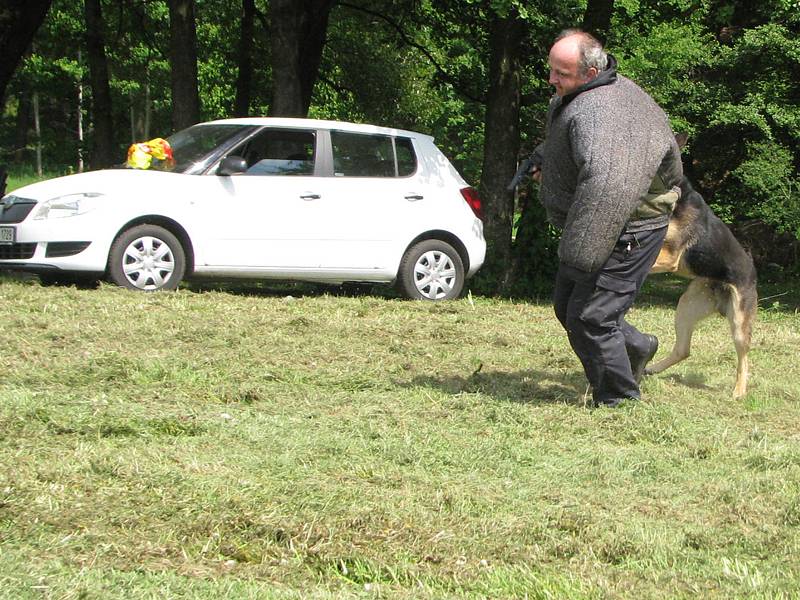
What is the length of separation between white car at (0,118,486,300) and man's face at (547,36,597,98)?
577 cm

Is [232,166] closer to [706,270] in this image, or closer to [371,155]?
[371,155]

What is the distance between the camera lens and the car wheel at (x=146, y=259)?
36.1 ft

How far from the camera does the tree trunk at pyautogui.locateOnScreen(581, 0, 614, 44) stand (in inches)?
542

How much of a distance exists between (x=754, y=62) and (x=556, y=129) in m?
9.74

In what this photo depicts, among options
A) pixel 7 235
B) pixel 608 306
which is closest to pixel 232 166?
pixel 7 235

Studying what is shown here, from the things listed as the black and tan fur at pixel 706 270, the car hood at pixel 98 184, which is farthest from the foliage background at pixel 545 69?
the black and tan fur at pixel 706 270

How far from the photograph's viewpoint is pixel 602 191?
591 centimetres

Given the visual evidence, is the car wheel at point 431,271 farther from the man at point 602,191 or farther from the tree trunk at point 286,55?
the man at point 602,191

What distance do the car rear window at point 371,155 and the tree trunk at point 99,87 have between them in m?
9.45

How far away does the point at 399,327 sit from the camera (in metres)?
9.62

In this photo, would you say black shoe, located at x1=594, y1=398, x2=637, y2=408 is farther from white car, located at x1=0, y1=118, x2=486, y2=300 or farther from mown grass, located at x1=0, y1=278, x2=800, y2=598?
white car, located at x1=0, y1=118, x2=486, y2=300

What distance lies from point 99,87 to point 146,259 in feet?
36.2

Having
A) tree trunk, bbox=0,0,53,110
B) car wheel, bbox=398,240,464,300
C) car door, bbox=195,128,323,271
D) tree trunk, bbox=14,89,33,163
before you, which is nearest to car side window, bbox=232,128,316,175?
car door, bbox=195,128,323,271

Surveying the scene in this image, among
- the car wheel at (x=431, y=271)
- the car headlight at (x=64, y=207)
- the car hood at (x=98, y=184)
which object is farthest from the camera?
the car wheel at (x=431, y=271)
